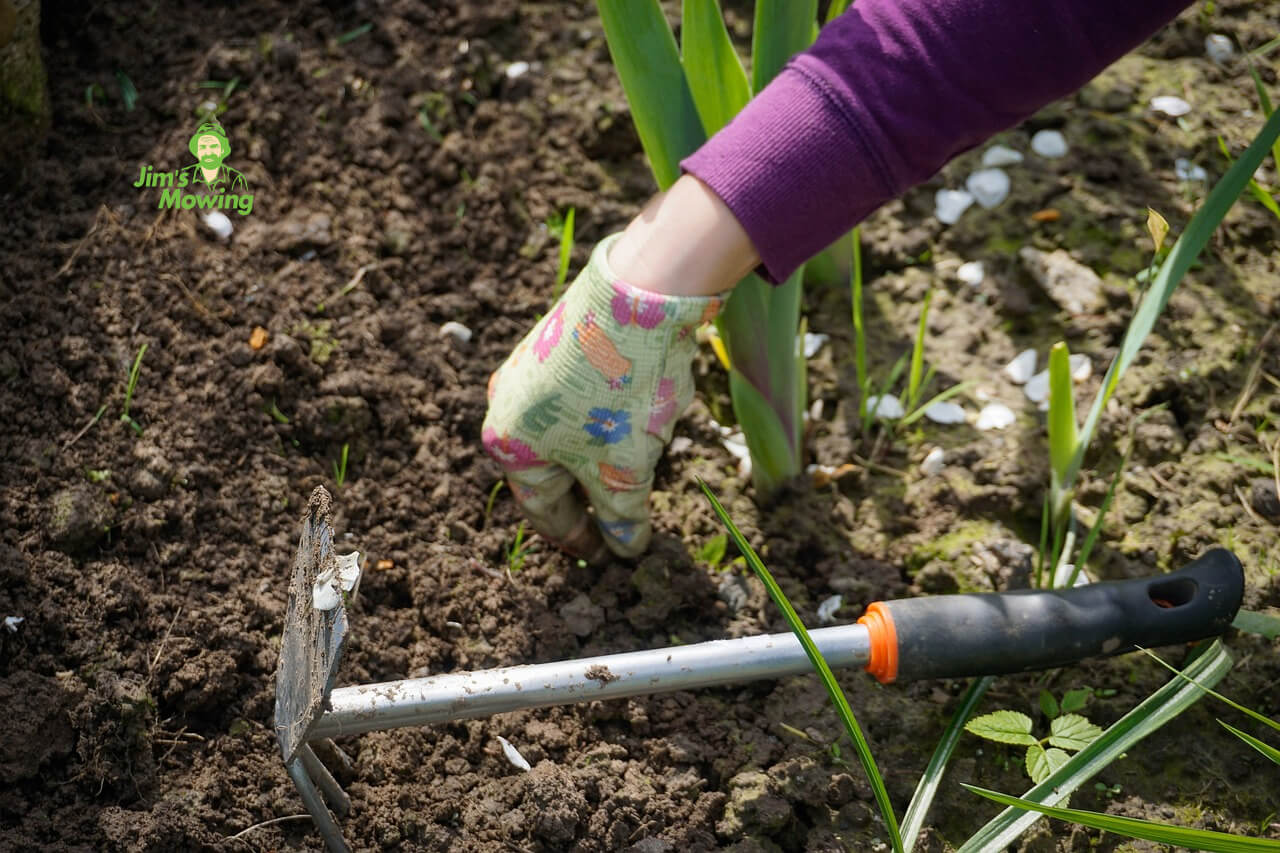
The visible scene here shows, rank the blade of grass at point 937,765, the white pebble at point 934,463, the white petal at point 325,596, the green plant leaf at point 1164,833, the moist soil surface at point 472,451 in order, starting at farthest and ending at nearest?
the white pebble at point 934,463, the moist soil surface at point 472,451, the blade of grass at point 937,765, the white petal at point 325,596, the green plant leaf at point 1164,833

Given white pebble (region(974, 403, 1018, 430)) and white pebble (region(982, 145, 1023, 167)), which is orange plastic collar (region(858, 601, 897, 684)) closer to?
white pebble (region(974, 403, 1018, 430))

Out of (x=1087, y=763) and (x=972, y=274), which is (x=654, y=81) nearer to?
(x=972, y=274)

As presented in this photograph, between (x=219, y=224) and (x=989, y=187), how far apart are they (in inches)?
51.0

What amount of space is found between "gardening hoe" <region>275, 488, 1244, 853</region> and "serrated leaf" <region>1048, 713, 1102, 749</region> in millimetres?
66

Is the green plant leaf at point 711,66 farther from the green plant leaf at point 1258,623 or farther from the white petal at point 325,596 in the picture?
the green plant leaf at point 1258,623

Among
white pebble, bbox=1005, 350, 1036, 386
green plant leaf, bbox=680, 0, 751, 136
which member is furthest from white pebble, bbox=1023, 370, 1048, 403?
green plant leaf, bbox=680, 0, 751, 136

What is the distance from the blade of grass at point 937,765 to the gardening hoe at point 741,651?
0.07 m

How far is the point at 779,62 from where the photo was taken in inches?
51.6

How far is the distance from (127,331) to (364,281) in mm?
352

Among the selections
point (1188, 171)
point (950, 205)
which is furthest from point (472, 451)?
point (1188, 171)

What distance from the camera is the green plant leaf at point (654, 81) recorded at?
127 cm

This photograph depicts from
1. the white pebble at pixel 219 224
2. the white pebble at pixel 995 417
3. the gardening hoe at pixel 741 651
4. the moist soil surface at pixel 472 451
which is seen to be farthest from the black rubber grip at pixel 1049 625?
the white pebble at pixel 219 224

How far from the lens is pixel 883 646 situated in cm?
119

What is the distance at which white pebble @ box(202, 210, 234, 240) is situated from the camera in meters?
1.62
